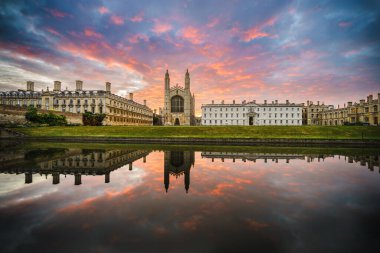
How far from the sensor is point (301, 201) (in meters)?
7.57

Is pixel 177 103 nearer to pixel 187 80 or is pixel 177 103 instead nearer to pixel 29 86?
pixel 187 80

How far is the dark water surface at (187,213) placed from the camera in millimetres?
4781

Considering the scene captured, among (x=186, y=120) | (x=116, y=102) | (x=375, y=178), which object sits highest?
(x=116, y=102)

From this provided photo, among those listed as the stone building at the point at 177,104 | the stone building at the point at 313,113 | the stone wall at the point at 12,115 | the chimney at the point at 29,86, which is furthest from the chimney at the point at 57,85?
the stone building at the point at 313,113

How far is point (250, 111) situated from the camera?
9644 centimetres

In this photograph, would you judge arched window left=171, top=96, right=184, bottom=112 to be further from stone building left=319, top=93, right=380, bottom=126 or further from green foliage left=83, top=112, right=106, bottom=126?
stone building left=319, top=93, right=380, bottom=126

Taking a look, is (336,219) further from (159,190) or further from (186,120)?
(186,120)

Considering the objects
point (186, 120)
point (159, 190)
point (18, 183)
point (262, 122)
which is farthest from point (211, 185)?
point (262, 122)

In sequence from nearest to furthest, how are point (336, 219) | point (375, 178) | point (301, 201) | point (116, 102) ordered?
1. point (336, 219)
2. point (301, 201)
3. point (375, 178)
4. point (116, 102)

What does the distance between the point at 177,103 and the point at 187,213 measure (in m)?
87.3

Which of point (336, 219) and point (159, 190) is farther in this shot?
point (159, 190)

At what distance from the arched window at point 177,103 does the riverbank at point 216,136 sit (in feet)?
146

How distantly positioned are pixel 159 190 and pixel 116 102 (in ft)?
265

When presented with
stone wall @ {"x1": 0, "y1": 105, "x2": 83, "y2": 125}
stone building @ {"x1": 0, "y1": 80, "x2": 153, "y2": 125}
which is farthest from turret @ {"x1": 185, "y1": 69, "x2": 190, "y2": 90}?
stone wall @ {"x1": 0, "y1": 105, "x2": 83, "y2": 125}
